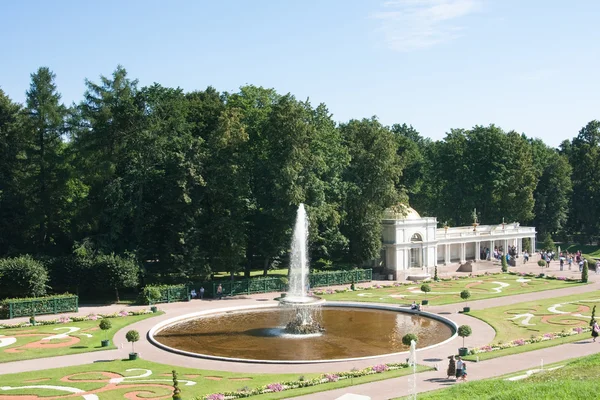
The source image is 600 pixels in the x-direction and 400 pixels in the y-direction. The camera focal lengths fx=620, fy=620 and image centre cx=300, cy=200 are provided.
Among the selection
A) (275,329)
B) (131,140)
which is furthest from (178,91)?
(275,329)

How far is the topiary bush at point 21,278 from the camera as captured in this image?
50.3 m

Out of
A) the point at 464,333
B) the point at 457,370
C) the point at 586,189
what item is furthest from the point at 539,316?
the point at 586,189

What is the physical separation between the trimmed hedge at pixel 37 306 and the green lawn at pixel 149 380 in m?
18.0

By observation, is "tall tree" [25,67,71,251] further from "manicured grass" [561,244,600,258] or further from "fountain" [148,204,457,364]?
"manicured grass" [561,244,600,258]

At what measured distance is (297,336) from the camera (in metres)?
40.8

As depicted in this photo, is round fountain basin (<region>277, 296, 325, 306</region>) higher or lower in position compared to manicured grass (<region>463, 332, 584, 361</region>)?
higher

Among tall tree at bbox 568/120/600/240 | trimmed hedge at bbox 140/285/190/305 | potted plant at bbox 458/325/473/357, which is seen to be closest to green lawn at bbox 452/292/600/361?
potted plant at bbox 458/325/473/357

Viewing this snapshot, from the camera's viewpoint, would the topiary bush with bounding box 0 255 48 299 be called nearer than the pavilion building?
Yes

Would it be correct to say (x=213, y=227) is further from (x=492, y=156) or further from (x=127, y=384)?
(x=492, y=156)

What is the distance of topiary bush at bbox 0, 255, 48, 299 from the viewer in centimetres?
5031

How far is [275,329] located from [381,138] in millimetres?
32231

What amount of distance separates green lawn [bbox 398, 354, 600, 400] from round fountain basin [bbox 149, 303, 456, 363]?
37.2 feet

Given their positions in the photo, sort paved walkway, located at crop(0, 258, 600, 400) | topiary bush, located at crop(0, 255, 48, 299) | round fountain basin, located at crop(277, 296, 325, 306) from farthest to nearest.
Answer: topiary bush, located at crop(0, 255, 48, 299) → round fountain basin, located at crop(277, 296, 325, 306) → paved walkway, located at crop(0, 258, 600, 400)

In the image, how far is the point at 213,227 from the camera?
57.2m
